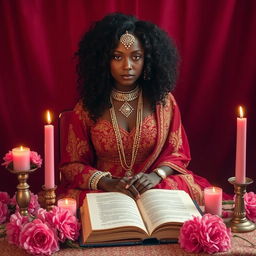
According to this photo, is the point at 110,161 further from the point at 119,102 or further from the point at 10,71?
the point at 10,71

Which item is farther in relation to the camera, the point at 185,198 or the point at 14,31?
the point at 14,31

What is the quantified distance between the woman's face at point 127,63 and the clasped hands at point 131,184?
37cm

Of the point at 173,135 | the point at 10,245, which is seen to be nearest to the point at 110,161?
the point at 173,135

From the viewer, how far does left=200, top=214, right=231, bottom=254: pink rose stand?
1318 mm

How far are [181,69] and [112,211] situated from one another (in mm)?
993

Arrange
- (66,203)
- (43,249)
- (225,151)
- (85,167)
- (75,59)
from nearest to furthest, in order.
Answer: (43,249) < (66,203) < (85,167) < (75,59) < (225,151)

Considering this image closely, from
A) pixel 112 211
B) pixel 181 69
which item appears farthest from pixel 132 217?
pixel 181 69

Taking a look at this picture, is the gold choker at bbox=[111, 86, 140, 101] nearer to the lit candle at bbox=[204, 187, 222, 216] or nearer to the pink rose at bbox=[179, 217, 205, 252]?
the lit candle at bbox=[204, 187, 222, 216]

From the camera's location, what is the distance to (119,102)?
193 cm

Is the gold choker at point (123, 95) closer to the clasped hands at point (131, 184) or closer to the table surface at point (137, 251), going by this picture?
the clasped hands at point (131, 184)

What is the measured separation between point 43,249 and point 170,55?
0.98m

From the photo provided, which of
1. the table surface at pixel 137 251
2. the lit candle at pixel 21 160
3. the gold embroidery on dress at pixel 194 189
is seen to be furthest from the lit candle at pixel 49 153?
the gold embroidery on dress at pixel 194 189

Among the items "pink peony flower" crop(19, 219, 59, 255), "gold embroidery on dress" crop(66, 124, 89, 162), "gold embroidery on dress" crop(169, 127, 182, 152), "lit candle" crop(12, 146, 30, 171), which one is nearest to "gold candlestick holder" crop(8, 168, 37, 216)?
"lit candle" crop(12, 146, 30, 171)

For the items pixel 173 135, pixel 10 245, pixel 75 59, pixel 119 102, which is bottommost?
pixel 10 245
